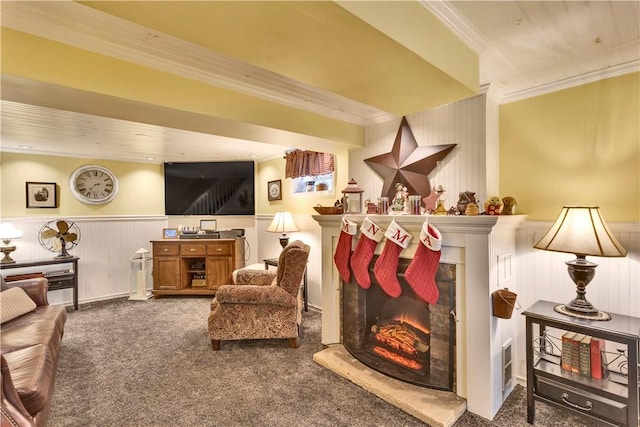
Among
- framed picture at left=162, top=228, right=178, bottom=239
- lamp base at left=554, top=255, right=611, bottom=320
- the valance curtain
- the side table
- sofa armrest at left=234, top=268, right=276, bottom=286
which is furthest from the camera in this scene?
framed picture at left=162, top=228, right=178, bottom=239

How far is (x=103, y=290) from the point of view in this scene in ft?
14.7

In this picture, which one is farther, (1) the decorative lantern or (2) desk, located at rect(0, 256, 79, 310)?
(2) desk, located at rect(0, 256, 79, 310)

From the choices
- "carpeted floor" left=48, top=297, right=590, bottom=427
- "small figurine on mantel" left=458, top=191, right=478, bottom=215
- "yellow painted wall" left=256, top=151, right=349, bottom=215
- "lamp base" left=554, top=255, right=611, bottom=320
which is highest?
"yellow painted wall" left=256, top=151, right=349, bottom=215

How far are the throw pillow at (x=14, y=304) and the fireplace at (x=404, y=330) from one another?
2.78 m

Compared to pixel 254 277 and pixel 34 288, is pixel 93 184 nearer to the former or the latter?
pixel 34 288

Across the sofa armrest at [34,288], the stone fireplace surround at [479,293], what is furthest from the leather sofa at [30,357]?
the stone fireplace surround at [479,293]

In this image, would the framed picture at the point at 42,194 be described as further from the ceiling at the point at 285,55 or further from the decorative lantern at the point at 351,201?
the decorative lantern at the point at 351,201

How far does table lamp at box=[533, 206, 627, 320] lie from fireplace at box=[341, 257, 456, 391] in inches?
25.0

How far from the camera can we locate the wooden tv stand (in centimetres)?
451

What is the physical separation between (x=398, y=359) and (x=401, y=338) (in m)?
0.16

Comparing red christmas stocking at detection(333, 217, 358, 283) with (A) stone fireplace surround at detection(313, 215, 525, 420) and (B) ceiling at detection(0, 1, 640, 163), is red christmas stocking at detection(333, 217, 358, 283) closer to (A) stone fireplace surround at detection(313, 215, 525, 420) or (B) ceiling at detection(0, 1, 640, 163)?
(A) stone fireplace surround at detection(313, 215, 525, 420)

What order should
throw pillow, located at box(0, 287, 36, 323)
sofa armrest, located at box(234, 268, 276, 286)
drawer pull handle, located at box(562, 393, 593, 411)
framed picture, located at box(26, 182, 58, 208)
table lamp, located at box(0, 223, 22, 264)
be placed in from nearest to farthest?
drawer pull handle, located at box(562, 393, 593, 411), throw pillow, located at box(0, 287, 36, 323), sofa armrest, located at box(234, 268, 276, 286), table lamp, located at box(0, 223, 22, 264), framed picture, located at box(26, 182, 58, 208)

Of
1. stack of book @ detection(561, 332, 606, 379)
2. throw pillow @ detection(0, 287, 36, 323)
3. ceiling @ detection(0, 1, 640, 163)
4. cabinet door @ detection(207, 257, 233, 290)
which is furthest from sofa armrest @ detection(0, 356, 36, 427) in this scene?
cabinet door @ detection(207, 257, 233, 290)

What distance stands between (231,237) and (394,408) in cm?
343
